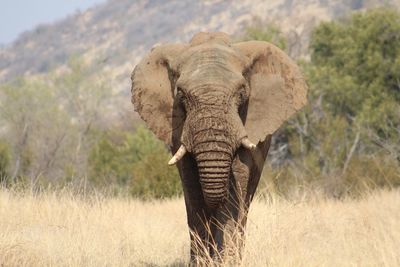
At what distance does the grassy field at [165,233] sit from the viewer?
671 centimetres

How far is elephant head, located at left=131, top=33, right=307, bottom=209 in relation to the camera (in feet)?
17.9

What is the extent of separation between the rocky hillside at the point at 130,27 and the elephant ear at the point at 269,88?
58064 mm

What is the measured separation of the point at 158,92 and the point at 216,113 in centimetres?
112

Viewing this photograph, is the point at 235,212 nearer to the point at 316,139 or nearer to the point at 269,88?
the point at 269,88

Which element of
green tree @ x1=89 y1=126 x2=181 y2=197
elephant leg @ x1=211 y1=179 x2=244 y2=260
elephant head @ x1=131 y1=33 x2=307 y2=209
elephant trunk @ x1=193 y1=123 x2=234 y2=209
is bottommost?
green tree @ x1=89 y1=126 x2=181 y2=197

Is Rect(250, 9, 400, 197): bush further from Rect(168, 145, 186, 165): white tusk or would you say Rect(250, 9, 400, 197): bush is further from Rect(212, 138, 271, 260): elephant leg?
Rect(168, 145, 186, 165): white tusk

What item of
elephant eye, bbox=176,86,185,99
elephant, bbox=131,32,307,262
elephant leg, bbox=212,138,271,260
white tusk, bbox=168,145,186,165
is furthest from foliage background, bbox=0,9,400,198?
white tusk, bbox=168,145,186,165

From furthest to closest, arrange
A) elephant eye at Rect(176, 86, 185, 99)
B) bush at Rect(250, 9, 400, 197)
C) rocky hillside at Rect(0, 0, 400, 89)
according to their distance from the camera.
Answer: rocky hillside at Rect(0, 0, 400, 89)
bush at Rect(250, 9, 400, 197)
elephant eye at Rect(176, 86, 185, 99)

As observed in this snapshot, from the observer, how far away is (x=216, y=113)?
5.45 m

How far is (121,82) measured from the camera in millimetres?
74688

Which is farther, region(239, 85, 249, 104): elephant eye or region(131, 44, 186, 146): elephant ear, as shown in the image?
region(131, 44, 186, 146): elephant ear

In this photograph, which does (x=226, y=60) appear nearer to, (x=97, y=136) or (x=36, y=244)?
(x=36, y=244)

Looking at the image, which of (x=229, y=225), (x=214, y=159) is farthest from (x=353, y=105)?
(x=214, y=159)

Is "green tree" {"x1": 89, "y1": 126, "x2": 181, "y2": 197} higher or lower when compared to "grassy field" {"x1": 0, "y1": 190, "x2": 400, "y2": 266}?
lower
